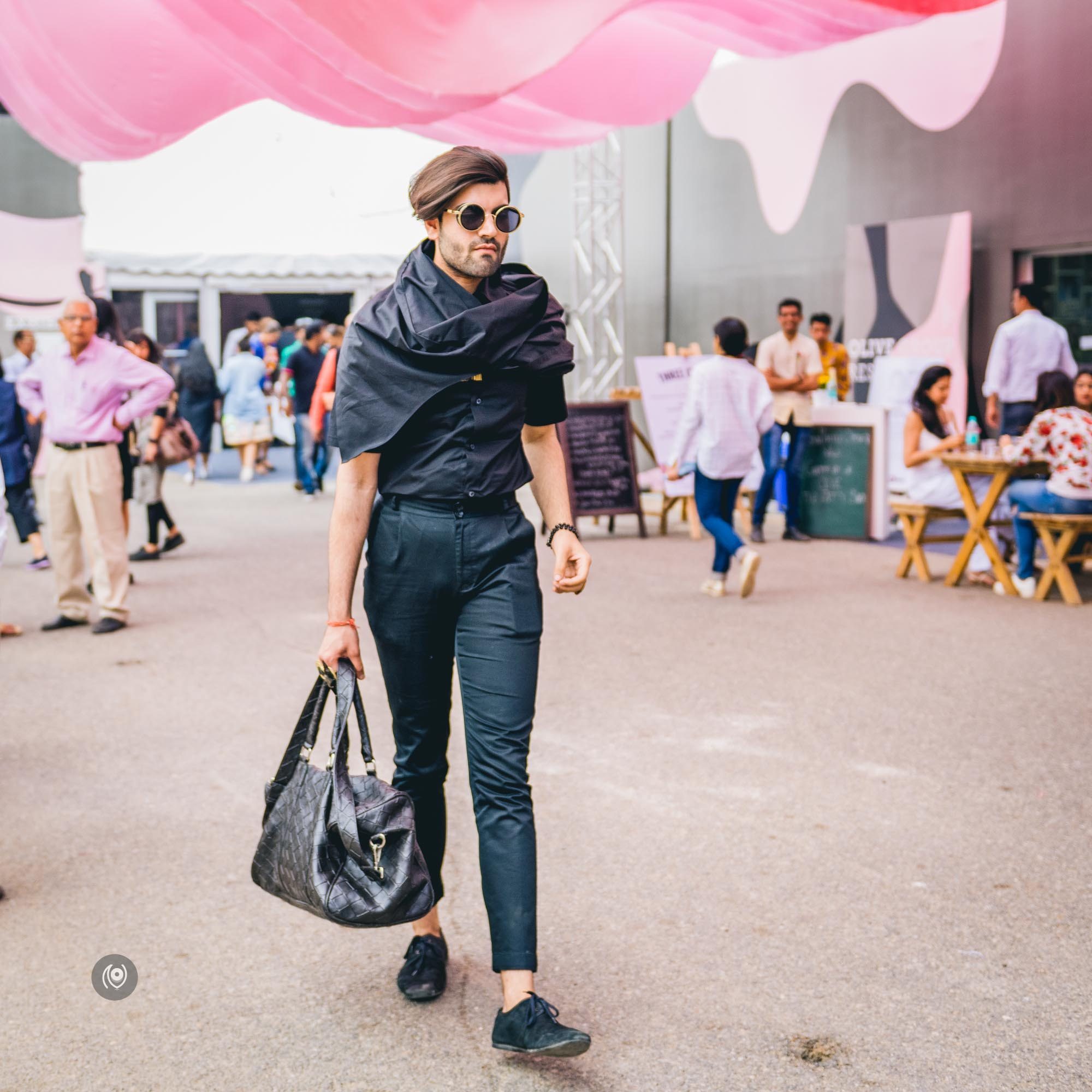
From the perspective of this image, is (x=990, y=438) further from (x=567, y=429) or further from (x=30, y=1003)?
(x=30, y=1003)

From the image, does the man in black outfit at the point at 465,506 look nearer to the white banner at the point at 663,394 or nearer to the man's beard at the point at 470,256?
the man's beard at the point at 470,256

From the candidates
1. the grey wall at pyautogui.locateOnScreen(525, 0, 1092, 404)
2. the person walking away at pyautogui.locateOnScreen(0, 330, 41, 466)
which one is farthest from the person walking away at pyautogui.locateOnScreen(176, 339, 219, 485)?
the grey wall at pyautogui.locateOnScreen(525, 0, 1092, 404)

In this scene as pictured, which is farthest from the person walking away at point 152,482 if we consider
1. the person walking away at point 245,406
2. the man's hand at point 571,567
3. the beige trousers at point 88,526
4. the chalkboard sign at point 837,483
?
the man's hand at point 571,567

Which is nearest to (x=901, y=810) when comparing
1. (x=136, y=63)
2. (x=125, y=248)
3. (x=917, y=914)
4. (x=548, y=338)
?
(x=917, y=914)

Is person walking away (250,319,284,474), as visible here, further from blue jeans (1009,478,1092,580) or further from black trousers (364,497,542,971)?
black trousers (364,497,542,971)

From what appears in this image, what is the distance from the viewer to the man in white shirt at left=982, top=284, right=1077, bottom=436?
438 inches

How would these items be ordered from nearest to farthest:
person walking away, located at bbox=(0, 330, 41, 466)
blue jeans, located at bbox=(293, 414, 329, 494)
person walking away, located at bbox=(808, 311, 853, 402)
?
1. person walking away, located at bbox=(808, 311, 853, 402)
2. person walking away, located at bbox=(0, 330, 41, 466)
3. blue jeans, located at bbox=(293, 414, 329, 494)

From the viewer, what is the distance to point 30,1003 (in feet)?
11.0

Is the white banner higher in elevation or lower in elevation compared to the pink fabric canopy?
lower

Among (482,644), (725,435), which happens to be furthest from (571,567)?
(725,435)

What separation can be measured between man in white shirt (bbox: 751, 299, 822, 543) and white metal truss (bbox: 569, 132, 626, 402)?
454 centimetres

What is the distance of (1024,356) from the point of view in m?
11.2

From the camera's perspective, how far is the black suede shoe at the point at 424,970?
3342mm

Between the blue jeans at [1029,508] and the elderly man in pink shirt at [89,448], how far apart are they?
5419 millimetres
